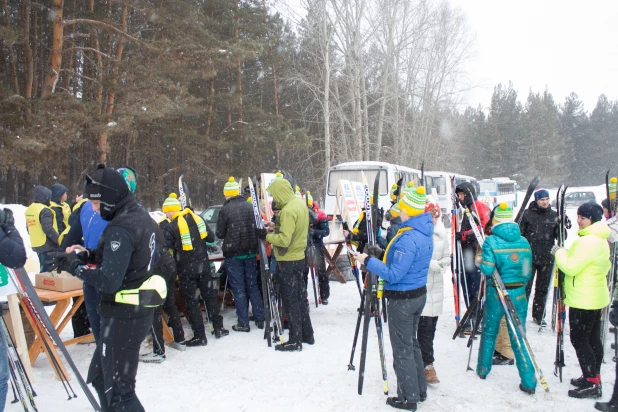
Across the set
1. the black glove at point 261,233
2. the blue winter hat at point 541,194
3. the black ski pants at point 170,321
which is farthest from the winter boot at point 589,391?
the black ski pants at point 170,321

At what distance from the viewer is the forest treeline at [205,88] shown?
12453 mm

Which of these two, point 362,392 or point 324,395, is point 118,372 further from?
point 362,392

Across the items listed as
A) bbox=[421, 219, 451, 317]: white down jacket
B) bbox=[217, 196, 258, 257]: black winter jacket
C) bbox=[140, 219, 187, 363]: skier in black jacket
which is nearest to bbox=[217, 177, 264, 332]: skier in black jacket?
bbox=[217, 196, 258, 257]: black winter jacket

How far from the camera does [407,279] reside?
344 centimetres

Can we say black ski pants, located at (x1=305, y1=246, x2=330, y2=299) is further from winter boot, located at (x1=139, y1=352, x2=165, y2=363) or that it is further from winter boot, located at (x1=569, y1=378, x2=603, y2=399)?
winter boot, located at (x1=569, y1=378, x2=603, y2=399)

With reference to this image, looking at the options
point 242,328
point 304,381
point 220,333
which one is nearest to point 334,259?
point 242,328

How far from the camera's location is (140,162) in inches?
886

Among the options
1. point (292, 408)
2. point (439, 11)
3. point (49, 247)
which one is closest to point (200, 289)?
point (292, 408)

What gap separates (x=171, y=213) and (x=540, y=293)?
492cm

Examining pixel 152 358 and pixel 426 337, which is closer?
pixel 426 337

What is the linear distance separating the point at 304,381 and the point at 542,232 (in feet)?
12.2

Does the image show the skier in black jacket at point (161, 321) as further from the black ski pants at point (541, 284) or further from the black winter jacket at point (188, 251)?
the black ski pants at point (541, 284)

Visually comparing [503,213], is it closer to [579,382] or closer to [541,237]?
[579,382]

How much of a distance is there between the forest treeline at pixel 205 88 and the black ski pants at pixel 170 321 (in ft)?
25.3
